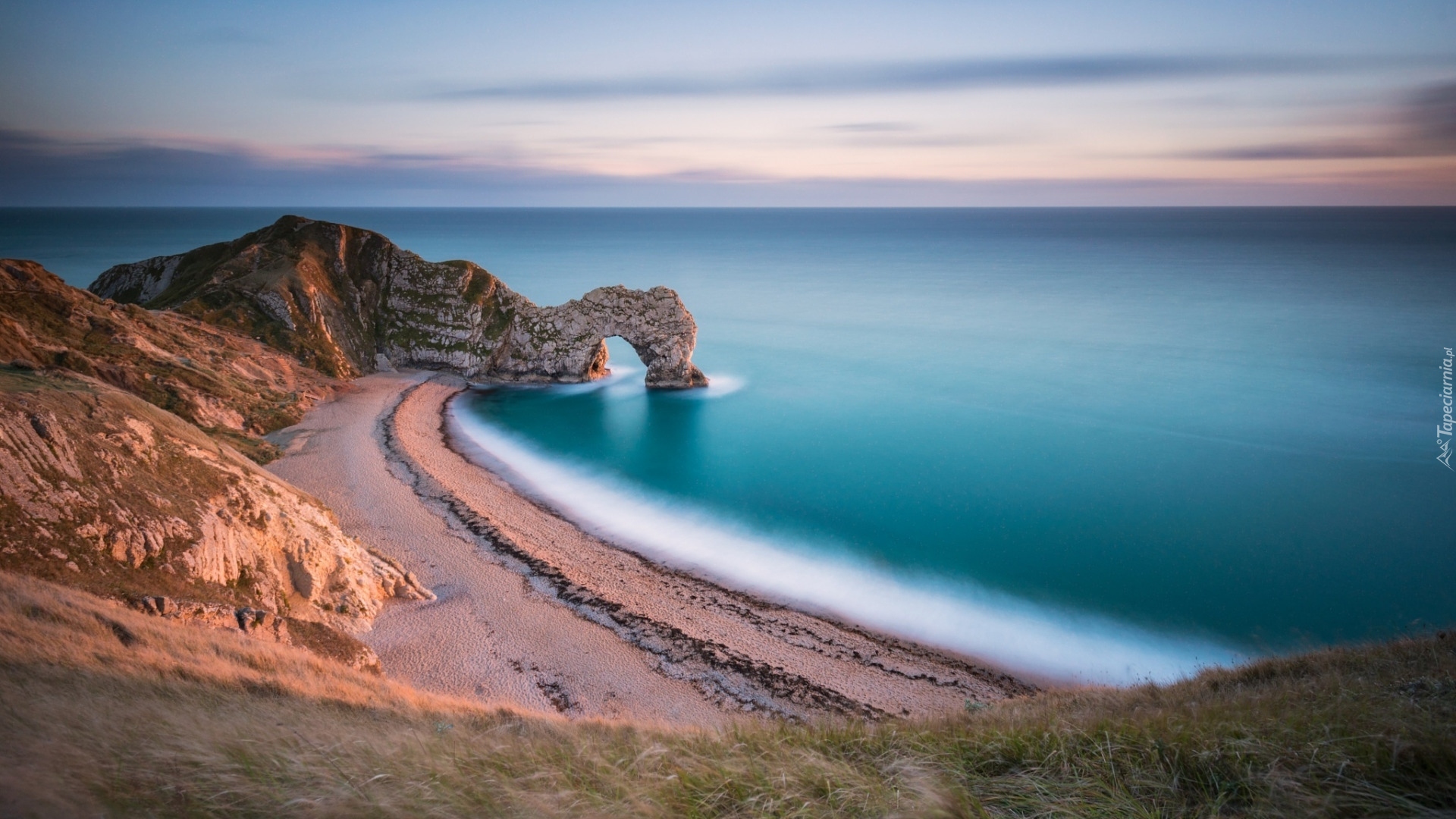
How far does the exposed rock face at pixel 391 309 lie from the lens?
163ft

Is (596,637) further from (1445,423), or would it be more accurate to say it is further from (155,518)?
(1445,423)

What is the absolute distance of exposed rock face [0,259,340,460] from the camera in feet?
95.1

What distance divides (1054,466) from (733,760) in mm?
33357

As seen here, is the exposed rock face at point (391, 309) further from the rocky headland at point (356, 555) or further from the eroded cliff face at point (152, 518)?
the eroded cliff face at point (152, 518)

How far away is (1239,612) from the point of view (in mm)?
22766

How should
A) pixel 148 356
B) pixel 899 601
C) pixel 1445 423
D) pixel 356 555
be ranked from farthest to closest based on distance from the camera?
pixel 1445 423
pixel 148 356
pixel 899 601
pixel 356 555

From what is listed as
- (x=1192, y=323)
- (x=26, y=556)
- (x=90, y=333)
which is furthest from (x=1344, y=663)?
(x=1192, y=323)

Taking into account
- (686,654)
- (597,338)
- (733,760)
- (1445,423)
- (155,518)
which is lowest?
(686,654)

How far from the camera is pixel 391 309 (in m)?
56.2

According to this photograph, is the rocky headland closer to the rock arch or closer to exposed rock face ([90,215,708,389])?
exposed rock face ([90,215,708,389])

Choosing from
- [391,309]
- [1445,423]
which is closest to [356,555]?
[391,309]

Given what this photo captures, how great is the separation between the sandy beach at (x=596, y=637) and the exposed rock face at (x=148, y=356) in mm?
8014

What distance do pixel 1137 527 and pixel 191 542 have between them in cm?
3281

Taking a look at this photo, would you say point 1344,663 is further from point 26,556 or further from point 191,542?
point 26,556
